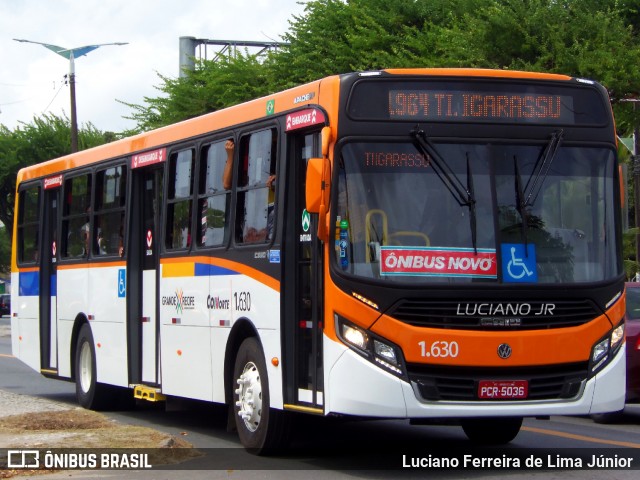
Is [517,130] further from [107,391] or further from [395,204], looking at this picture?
[107,391]

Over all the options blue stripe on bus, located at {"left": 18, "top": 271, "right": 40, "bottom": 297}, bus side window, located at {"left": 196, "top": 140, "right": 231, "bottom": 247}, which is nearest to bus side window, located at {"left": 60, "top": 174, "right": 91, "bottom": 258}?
blue stripe on bus, located at {"left": 18, "top": 271, "right": 40, "bottom": 297}

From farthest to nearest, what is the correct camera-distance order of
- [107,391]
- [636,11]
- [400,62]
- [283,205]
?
[400,62] → [636,11] → [107,391] → [283,205]

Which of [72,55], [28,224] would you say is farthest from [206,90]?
[28,224]

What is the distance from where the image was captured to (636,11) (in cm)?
2778

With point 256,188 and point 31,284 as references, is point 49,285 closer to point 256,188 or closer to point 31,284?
point 31,284

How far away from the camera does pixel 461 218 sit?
A: 990cm

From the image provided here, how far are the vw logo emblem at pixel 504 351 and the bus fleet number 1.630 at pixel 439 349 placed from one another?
13.4 inches

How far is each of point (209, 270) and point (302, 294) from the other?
2.13 m

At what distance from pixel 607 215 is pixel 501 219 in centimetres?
102

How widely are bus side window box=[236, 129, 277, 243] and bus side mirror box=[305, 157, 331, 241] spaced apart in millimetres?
1340

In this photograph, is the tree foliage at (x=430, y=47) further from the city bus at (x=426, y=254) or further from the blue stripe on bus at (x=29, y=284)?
the city bus at (x=426, y=254)

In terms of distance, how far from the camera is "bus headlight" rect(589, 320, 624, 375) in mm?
10086

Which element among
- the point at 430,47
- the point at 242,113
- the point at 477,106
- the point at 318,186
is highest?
the point at 430,47

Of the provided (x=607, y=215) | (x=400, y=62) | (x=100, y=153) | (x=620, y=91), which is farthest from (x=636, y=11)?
(x=607, y=215)
